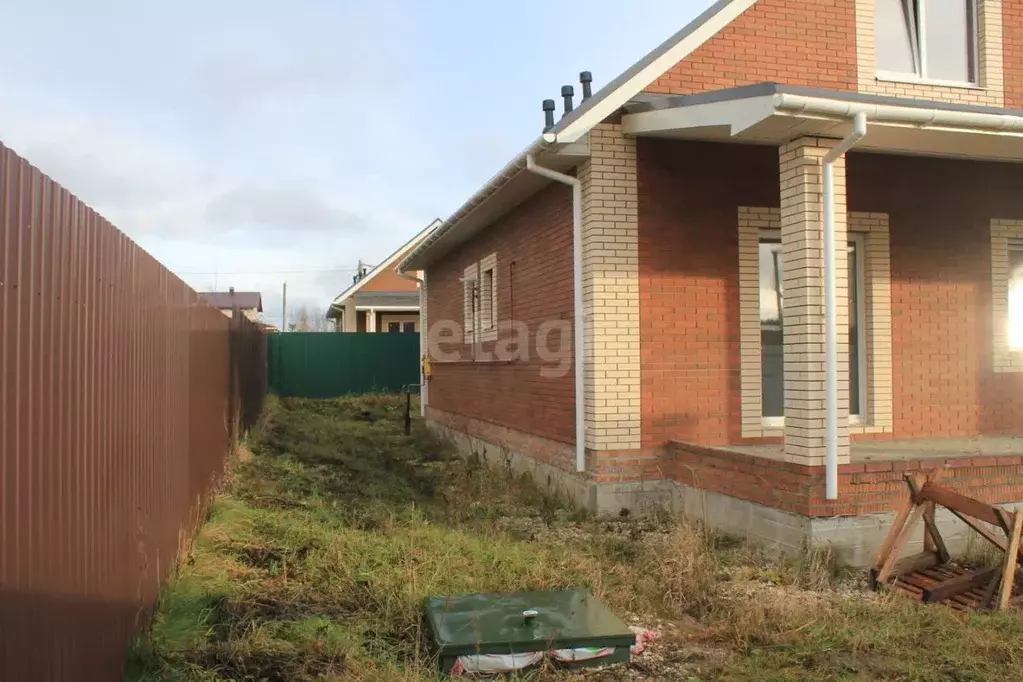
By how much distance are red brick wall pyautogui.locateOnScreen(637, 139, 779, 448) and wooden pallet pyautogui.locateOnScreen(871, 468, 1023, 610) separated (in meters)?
2.19

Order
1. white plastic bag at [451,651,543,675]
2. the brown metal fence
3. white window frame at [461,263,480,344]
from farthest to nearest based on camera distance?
white window frame at [461,263,480,344], white plastic bag at [451,651,543,675], the brown metal fence

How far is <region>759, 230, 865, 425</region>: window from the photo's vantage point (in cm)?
738

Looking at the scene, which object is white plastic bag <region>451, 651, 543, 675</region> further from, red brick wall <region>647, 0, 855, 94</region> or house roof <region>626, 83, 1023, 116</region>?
red brick wall <region>647, 0, 855, 94</region>

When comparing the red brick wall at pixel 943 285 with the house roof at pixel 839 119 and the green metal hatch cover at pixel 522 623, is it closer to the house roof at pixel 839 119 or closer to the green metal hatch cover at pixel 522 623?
the house roof at pixel 839 119

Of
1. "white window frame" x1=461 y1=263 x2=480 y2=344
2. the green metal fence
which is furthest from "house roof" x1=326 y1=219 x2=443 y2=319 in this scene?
"white window frame" x1=461 y1=263 x2=480 y2=344

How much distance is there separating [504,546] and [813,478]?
7.13 ft

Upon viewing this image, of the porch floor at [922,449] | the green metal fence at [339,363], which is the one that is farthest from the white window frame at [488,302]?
the green metal fence at [339,363]

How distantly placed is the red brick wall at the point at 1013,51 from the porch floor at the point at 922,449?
3.31m

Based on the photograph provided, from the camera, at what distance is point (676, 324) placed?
7031mm

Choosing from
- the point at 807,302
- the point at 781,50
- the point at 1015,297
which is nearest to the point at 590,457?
the point at 807,302

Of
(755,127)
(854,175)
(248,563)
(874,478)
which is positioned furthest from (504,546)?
(854,175)

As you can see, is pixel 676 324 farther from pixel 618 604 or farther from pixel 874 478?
pixel 618 604

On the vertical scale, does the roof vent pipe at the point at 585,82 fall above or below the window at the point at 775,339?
Result: above

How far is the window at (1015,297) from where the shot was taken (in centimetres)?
791
